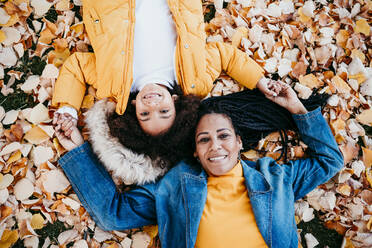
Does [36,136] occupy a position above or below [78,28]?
below

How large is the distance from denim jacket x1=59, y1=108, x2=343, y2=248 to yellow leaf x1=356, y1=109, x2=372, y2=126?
467 millimetres

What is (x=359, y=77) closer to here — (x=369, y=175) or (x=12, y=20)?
(x=369, y=175)

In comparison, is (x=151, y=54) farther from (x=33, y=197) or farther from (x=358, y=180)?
(x=358, y=180)

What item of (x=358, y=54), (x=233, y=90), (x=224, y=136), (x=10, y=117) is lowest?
(x=10, y=117)

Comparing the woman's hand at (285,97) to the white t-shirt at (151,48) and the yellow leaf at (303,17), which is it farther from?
the white t-shirt at (151,48)

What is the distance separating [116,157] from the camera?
208 centimetres

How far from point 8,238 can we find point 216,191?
1.69m

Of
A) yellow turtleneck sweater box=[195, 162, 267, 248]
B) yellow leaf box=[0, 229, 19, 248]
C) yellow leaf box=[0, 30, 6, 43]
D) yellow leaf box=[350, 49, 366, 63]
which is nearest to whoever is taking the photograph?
yellow turtleneck sweater box=[195, 162, 267, 248]

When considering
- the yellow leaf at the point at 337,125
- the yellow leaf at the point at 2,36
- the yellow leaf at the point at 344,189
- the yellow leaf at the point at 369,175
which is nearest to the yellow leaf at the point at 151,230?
the yellow leaf at the point at 344,189

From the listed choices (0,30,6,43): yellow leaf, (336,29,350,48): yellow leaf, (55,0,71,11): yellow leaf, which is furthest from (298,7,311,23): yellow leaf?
(0,30,6,43): yellow leaf

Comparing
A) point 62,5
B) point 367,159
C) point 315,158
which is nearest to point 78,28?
point 62,5

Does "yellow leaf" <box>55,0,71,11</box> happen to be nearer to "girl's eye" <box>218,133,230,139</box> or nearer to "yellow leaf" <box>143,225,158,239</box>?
"girl's eye" <box>218,133,230,139</box>

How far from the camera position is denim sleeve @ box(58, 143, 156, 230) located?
209 cm

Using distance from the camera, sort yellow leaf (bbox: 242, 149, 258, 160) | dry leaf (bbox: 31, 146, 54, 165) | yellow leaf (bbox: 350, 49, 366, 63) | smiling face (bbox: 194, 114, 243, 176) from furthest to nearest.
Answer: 1. yellow leaf (bbox: 350, 49, 366, 63)
2. yellow leaf (bbox: 242, 149, 258, 160)
3. dry leaf (bbox: 31, 146, 54, 165)
4. smiling face (bbox: 194, 114, 243, 176)
